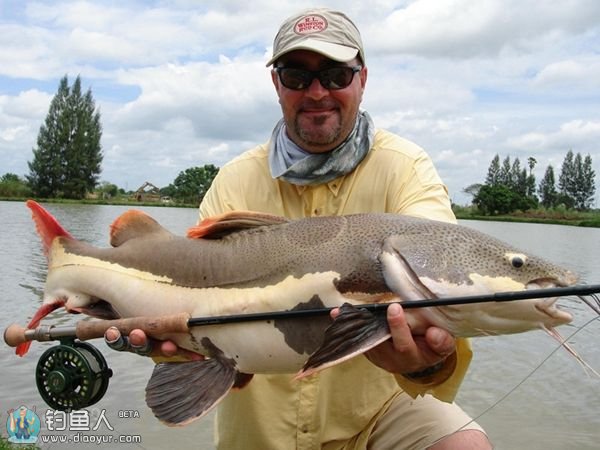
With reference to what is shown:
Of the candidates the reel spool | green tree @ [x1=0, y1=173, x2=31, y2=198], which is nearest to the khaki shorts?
the reel spool

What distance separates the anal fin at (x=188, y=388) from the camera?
3.10 m

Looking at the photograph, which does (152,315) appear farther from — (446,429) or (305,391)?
(446,429)

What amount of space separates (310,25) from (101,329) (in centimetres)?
215

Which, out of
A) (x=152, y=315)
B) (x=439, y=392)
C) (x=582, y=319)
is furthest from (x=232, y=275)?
(x=582, y=319)

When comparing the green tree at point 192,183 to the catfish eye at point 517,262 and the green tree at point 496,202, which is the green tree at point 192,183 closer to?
the green tree at point 496,202

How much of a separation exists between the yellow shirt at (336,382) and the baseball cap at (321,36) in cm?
63

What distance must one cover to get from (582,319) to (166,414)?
2585 mm

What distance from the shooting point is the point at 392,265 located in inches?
113

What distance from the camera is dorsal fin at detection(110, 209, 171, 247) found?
3531 millimetres

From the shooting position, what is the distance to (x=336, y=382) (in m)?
3.79

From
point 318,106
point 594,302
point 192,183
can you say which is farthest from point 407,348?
point 192,183

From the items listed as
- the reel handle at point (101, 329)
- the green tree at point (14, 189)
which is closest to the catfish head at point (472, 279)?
the reel handle at point (101, 329)

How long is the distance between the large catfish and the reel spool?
21cm

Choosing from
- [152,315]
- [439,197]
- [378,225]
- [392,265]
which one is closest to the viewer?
[392,265]
